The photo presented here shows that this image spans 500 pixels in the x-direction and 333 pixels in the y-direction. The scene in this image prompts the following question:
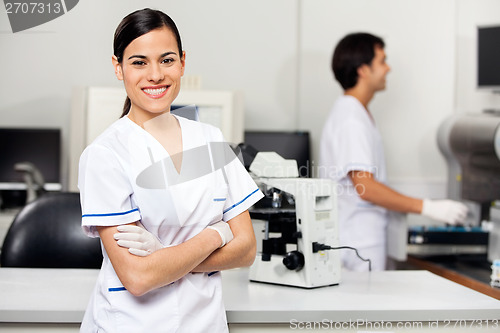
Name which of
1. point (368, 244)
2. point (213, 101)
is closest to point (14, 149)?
point (213, 101)

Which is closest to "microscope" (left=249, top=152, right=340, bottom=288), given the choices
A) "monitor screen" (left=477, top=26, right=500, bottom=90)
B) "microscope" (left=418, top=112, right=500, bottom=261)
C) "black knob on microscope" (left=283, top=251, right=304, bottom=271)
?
"black knob on microscope" (left=283, top=251, right=304, bottom=271)

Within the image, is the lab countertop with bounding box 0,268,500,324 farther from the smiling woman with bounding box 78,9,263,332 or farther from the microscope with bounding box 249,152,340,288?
the smiling woman with bounding box 78,9,263,332

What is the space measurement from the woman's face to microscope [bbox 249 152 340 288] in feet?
1.71

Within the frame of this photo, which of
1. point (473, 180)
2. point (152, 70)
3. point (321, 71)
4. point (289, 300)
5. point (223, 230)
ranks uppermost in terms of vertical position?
point (321, 71)

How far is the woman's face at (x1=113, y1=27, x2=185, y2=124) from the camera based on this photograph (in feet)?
3.81

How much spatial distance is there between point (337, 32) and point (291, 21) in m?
0.26

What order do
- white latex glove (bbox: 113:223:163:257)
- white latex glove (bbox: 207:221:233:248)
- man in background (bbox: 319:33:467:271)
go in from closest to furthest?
white latex glove (bbox: 113:223:163:257) → white latex glove (bbox: 207:221:233:248) → man in background (bbox: 319:33:467:271)

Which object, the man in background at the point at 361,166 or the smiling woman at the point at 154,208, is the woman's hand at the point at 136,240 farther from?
the man in background at the point at 361,166

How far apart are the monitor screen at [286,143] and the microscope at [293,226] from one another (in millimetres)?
1165

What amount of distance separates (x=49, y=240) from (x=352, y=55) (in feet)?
4.52

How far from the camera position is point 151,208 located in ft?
3.79

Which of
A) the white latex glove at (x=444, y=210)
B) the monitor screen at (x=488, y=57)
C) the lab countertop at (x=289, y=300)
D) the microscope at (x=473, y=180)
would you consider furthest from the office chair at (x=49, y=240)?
the monitor screen at (x=488, y=57)

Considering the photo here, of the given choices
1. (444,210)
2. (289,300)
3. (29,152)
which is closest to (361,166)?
(444,210)

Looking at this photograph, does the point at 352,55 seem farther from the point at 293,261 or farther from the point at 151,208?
the point at 151,208
